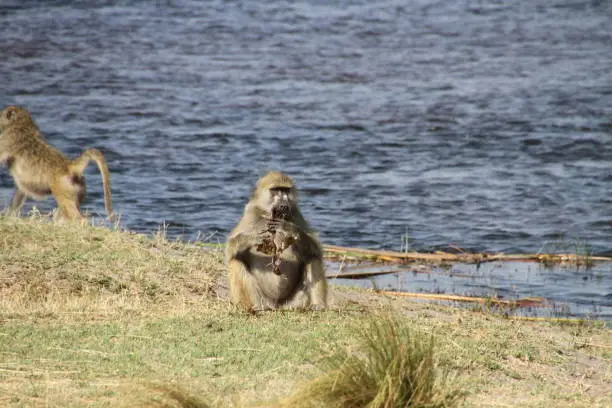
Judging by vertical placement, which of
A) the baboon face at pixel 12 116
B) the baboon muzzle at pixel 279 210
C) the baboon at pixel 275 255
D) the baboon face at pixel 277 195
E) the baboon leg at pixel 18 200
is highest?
the baboon face at pixel 12 116

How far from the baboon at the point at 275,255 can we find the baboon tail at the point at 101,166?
3.58 meters

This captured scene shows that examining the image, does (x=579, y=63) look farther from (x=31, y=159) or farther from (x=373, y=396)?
(x=373, y=396)

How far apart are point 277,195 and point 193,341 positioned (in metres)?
1.69

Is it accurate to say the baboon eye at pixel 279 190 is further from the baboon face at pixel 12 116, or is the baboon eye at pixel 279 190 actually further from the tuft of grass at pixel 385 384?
the baboon face at pixel 12 116

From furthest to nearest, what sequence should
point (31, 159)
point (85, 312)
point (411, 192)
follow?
1. point (411, 192)
2. point (31, 159)
3. point (85, 312)

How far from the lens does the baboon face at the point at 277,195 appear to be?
33.0ft

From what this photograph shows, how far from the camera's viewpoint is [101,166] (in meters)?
13.8

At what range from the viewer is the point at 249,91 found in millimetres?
26859

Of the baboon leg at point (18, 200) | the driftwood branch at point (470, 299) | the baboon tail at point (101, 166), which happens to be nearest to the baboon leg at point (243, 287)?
the driftwood branch at point (470, 299)

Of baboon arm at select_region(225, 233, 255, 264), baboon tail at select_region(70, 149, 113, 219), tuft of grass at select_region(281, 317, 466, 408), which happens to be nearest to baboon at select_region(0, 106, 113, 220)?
baboon tail at select_region(70, 149, 113, 219)

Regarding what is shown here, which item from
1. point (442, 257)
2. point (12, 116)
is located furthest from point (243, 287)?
point (12, 116)

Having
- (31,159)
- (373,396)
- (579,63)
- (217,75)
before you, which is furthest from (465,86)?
(373,396)

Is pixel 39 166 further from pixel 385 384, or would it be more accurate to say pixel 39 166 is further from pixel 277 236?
pixel 385 384

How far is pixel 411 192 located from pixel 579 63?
10.9m
